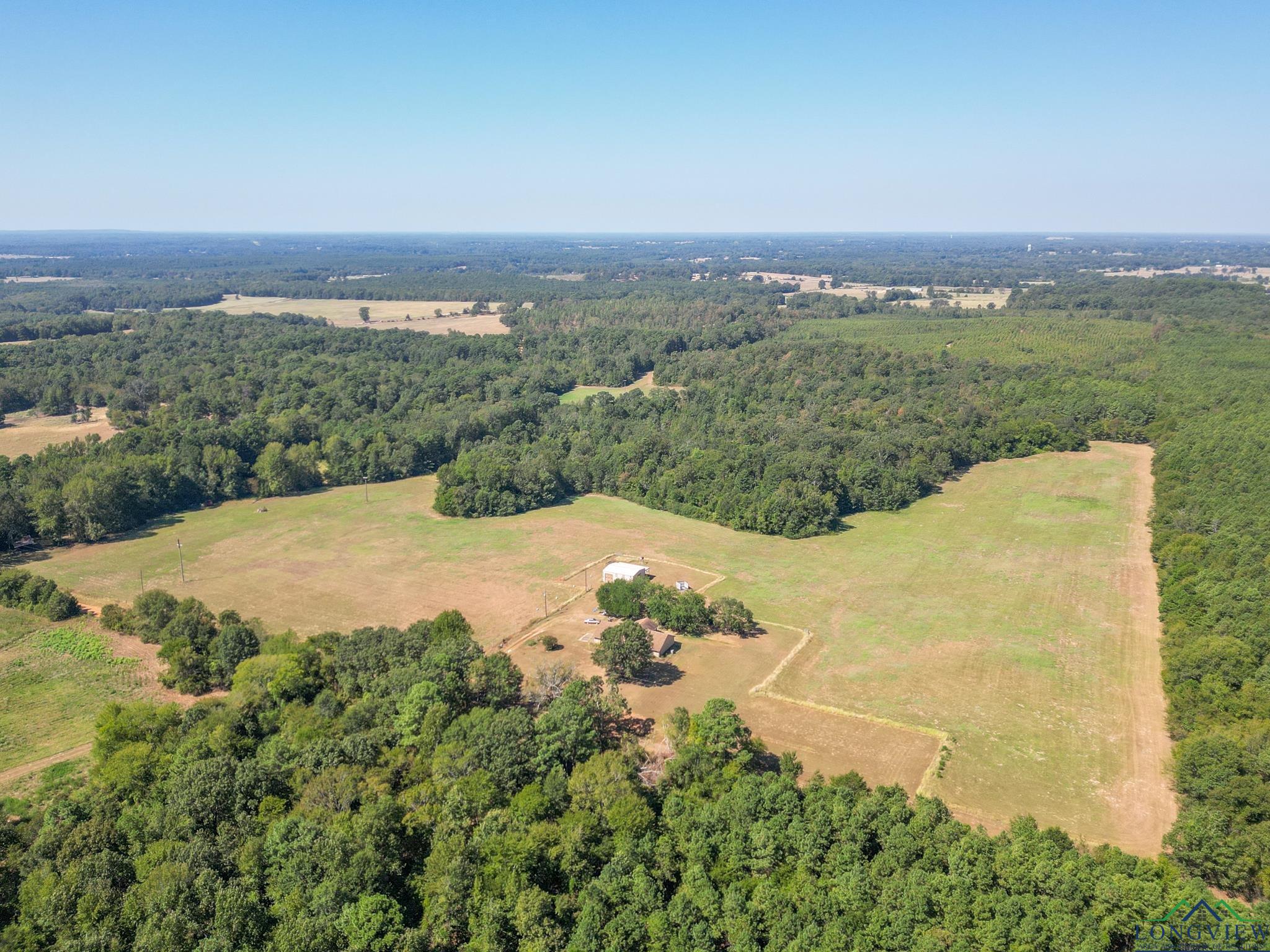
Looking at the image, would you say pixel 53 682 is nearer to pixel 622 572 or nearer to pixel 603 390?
pixel 622 572

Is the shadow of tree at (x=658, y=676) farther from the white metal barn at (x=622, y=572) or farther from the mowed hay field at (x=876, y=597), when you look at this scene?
the white metal barn at (x=622, y=572)

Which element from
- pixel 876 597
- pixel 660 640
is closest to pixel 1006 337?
pixel 876 597

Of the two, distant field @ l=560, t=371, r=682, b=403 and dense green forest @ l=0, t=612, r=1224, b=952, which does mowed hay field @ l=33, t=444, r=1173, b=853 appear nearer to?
dense green forest @ l=0, t=612, r=1224, b=952

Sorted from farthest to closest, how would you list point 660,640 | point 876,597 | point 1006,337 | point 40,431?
point 1006,337
point 40,431
point 876,597
point 660,640

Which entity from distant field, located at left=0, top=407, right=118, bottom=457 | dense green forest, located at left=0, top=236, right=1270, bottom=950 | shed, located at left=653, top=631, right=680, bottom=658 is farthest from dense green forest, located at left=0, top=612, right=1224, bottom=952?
distant field, located at left=0, top=407, right=118, bottom=457

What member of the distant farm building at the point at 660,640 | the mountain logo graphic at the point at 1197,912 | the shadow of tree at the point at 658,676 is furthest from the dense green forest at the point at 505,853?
the distant farm building at the point at 660,640

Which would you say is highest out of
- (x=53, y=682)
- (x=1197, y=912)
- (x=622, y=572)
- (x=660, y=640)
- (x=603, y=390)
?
(x=603, y=390)
